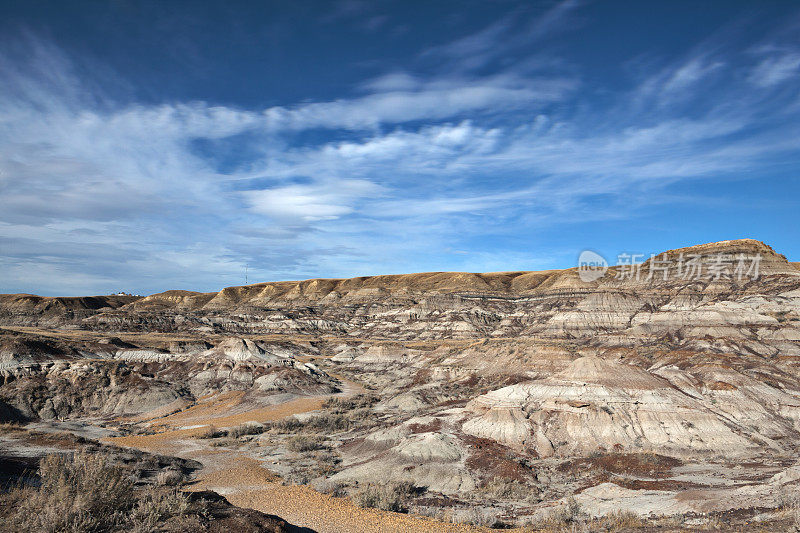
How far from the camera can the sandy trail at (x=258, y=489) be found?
763 inches

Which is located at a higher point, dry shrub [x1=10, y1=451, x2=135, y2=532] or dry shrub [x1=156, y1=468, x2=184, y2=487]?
dry shrub [x1=10, y1=451, x2=135, y2=532]

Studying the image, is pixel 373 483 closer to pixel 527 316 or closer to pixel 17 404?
pixel 17 404

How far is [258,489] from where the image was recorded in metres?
24.7

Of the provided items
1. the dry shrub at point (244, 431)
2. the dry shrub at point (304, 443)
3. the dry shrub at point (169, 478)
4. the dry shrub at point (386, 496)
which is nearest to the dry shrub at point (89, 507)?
the dry shrub at point (386, 496)

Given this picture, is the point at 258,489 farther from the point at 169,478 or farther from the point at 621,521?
the point at 621,521

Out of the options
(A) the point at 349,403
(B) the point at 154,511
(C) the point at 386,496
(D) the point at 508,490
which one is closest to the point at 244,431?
(A) the point at 349,403

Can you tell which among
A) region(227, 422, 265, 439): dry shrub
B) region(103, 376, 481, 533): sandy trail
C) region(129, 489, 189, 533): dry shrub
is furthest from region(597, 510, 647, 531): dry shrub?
region(227, 422, 265, 439): dry shrub

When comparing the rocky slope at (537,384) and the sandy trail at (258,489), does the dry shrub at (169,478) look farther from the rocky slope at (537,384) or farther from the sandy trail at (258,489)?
the rocky slope at (537,384)

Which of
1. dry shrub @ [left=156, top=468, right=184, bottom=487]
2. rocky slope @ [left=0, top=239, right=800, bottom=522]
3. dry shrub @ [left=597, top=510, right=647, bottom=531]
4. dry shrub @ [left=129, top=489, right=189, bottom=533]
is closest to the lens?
dry shrub @ [left=129, top=489, right=189, bottom=533]

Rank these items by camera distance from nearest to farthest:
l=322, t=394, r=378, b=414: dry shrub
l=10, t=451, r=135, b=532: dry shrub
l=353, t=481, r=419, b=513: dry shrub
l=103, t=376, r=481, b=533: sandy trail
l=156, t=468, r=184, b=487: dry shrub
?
l=10, t=451, r=135, b=532: dry shrub
l=103, t=376, r=481, b=533: sandy trail
l=353, t=481, r=419, b=513: dry shrub
l=156, t=468, r=184, b=487: dry shrub
l=322, t=394, r=378, b=414: dry shrub

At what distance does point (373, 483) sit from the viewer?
83.1 ft

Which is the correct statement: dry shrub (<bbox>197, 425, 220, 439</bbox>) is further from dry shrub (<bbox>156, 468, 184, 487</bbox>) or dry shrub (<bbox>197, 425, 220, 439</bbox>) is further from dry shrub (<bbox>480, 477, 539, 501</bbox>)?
dry shrub (<bbox>480, 477, 539, 501</bbox>)

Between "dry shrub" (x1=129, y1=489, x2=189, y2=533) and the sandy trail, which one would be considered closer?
"dry shrub" (x1=129, y1=489, x2=189, y2=533)

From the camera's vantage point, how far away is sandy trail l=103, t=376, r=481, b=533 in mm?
19391
